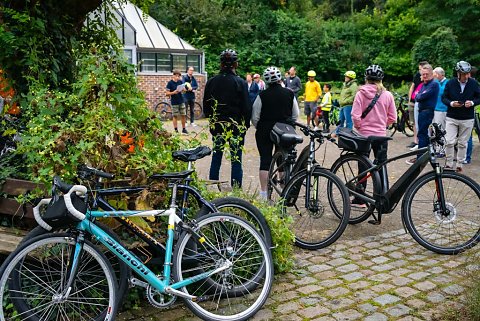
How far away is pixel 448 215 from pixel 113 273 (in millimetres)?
3413

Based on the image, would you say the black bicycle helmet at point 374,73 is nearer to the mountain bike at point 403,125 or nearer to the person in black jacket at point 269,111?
the person in black jacket at point 269,111

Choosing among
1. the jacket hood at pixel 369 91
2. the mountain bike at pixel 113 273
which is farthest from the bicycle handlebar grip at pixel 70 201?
the jacket hood at pixel 369 91

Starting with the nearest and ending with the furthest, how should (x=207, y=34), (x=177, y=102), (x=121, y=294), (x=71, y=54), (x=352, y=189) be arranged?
(x=121, y=294), (x=71, y=54), (x=352, y=189), (x=177, y=102), (x=207, y=34)

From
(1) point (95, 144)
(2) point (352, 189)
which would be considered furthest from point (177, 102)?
(1) point (95, 144)

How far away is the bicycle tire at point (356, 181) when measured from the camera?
19.3 ft

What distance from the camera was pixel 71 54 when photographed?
543cm

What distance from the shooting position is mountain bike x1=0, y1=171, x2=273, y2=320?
→ 11.4 feet

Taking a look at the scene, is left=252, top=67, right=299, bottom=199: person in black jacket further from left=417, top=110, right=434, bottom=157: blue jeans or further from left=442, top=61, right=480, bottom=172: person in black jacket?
left=417, top=110, right=434, bottom=157: blue jeans

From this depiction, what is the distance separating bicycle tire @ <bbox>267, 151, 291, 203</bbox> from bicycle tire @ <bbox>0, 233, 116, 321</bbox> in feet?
10.2

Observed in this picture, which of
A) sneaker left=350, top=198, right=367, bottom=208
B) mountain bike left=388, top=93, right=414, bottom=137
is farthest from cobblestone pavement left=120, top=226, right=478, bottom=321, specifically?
mountain bike left=388, top=93, right=414, bottom=137

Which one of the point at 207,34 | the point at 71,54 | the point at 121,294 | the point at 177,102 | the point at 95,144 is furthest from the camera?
the point at 207,34

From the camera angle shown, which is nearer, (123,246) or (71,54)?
(123,246)

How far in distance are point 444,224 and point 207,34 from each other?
23617 mm

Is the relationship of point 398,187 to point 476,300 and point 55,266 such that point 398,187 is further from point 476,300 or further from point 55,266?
point 55,266
